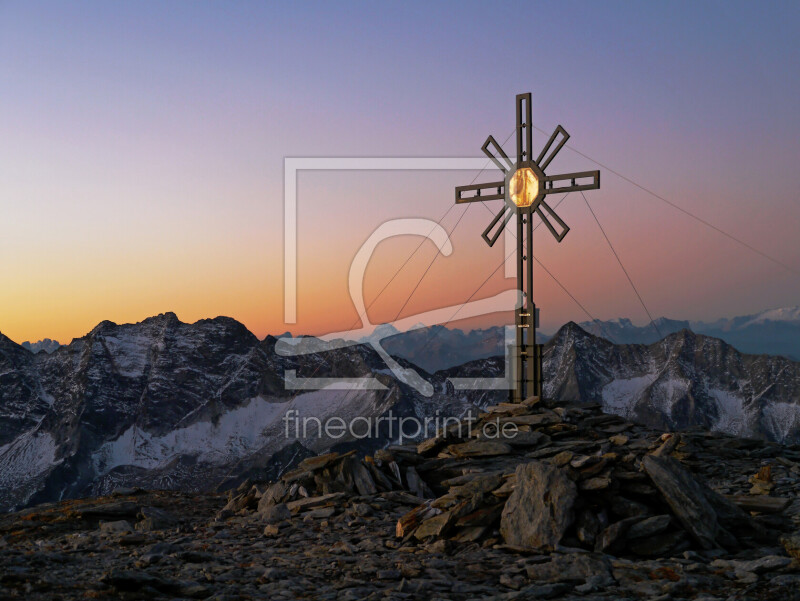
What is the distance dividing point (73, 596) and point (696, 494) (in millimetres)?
12195

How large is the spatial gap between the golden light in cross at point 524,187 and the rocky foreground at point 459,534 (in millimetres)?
8854

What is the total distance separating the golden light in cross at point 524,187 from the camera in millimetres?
26469

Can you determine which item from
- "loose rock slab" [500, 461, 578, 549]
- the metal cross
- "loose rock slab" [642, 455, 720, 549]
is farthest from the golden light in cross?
"loose rock slab" [500, 461, 578, 549]

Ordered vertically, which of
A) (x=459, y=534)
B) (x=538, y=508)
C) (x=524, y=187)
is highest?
(x=524, y=187)

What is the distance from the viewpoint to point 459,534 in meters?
15.0

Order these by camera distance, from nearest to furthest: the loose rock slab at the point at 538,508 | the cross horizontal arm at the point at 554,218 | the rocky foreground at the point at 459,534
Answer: the rocky foreground at the point at 459,534
the loose rock slab at the point at 538,508
the cross horizontal arm at the point at 554,218

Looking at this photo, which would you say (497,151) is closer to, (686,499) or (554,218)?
(554,218)

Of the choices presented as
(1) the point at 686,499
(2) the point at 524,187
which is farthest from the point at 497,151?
(1) the point at 686,499

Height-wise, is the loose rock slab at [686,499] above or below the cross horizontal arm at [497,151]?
below

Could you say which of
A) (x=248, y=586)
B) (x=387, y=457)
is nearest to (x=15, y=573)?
(x=248, y=586)

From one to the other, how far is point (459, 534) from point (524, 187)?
15182 mm

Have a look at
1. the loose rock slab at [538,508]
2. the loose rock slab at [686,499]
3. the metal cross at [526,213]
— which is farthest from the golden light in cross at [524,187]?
the loose rock slab at [538,508]

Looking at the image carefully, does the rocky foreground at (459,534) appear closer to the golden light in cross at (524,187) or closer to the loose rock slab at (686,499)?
the loose rock slab at (686,499)

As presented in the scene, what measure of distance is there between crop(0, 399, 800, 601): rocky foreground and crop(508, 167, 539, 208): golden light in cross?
8.85 m
